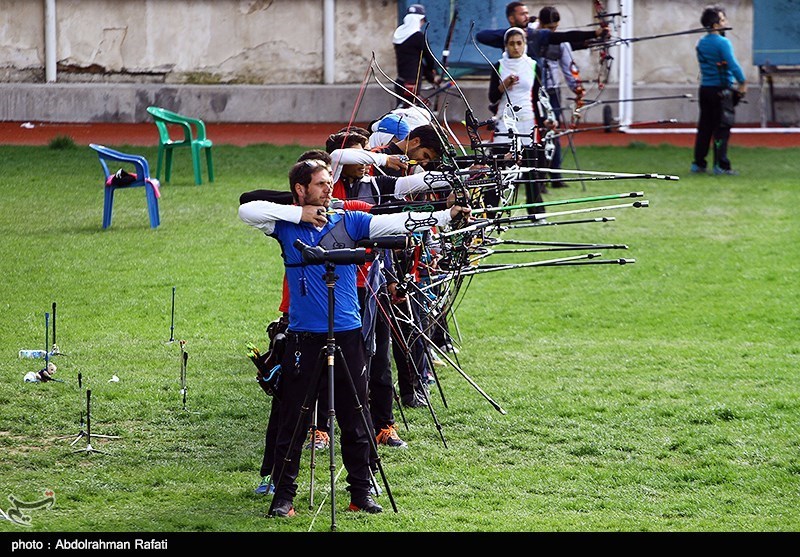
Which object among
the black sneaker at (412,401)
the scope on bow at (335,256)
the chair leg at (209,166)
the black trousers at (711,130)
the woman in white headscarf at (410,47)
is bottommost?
the black sneaker at (412,401)

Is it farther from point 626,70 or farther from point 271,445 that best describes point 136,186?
point 626,70

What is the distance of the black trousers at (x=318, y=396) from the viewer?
6723 millimetres

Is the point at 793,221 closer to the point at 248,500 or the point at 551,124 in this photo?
the point at 551,124

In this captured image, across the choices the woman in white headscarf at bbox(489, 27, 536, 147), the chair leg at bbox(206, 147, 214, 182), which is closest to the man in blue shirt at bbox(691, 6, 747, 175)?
the woman in white headscarf at bbox(489, 27, 536, 147)

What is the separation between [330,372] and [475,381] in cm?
330

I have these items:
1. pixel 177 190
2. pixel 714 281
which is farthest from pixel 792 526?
pixel 177 190

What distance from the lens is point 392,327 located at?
8.16 meters

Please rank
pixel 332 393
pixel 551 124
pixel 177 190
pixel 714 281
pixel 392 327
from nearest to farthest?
pixel 332 393 < pixel 392 327 < pixel 714 281 < pixel 551 124 < pixel 177 190

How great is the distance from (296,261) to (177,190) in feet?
33.6

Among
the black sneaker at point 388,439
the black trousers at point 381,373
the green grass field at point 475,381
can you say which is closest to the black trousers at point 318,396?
the green grass field at point 475,381

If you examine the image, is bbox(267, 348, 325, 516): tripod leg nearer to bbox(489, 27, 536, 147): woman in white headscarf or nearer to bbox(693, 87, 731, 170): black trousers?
bbox(489, 27, 536, 147): woman in white headscarf

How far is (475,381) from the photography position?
9586 mm

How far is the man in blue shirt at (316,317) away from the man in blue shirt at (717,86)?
479 inches

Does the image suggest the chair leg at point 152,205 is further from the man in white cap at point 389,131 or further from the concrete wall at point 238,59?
the concrete wall at point 238,59
